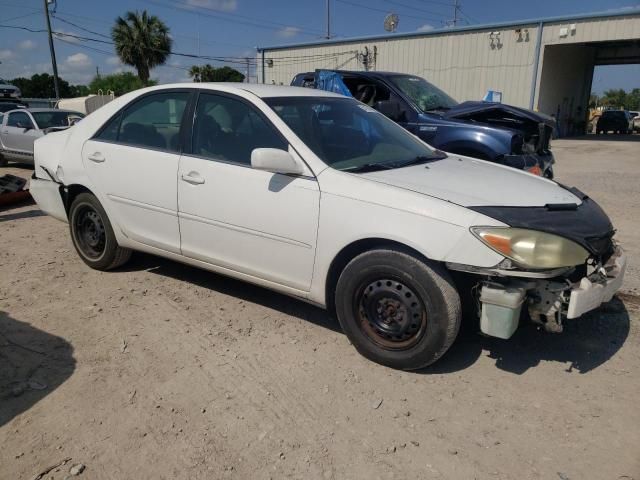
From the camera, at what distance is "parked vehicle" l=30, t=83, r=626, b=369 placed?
2.80 meters

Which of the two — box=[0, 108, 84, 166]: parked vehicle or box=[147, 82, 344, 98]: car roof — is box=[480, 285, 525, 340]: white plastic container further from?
box=[0, 108, 84, 166]: parked vehicle

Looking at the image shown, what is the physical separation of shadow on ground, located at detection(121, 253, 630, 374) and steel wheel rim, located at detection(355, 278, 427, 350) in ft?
0.96

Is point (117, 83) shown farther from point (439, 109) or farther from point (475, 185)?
point (475, 185)

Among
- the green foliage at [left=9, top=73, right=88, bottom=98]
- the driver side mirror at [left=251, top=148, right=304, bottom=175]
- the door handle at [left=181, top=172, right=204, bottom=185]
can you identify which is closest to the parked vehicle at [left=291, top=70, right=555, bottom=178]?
the driver side mirror at [left=251, top=148, right=304, bottom=175]

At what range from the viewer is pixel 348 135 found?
377cm

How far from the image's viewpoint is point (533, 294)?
2.85 metres

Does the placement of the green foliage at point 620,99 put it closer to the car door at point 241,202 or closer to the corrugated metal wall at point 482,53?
the corrugated metal wall at point 482,53

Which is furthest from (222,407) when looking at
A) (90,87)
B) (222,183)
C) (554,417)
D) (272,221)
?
(90,87)


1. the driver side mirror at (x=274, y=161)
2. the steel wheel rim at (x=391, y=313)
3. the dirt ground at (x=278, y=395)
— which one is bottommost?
the dirt ground at (x=278, y=395)

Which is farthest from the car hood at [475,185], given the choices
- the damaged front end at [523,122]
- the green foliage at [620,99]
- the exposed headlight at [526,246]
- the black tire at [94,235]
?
the green foliage at [620,99]

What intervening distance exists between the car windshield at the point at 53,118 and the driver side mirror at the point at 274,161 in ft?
34.6

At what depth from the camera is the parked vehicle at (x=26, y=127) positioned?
38.7 feet

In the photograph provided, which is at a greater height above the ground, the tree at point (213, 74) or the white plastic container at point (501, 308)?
the tree at point (213, 74)

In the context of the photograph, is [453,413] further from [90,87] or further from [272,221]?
[90,87]
